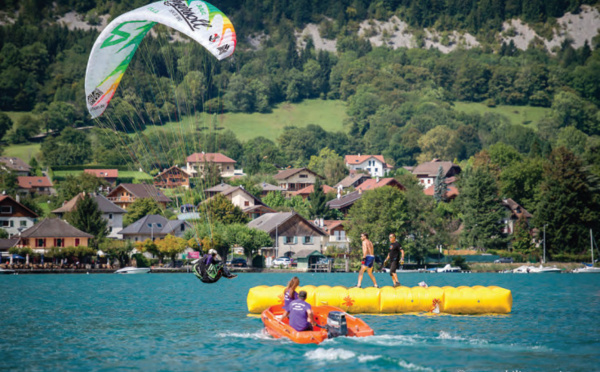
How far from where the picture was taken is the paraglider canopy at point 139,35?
30.5 metres

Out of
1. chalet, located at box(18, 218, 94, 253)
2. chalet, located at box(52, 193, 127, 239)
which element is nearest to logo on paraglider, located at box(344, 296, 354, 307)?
chalet, located at box(18, 218, 94, 253)

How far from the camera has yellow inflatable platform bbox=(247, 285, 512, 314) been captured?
28344mm

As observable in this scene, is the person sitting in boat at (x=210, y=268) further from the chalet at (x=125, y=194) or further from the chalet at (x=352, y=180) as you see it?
the chalet at (x=352, y=180)

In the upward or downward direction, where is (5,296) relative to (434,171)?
downward

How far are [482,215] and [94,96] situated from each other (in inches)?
2837

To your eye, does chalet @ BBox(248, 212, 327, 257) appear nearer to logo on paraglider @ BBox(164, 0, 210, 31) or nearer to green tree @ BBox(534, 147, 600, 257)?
green tree @ BBox(534, 147, 600, 257)

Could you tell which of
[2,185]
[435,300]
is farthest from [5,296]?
[2,185]

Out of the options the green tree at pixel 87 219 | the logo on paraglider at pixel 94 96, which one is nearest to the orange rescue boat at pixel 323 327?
the logo on paraglider at pixel 94 96

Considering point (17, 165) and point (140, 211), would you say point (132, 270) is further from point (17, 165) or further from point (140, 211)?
point (17, 165)

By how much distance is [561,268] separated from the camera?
83.8 metres

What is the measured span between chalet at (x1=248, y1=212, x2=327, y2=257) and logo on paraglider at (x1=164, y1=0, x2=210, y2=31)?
63.1 m

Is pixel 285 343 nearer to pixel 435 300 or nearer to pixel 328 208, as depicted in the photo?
pixel 435 300

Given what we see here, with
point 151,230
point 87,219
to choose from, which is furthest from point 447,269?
point 87,219

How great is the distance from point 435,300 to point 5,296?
25.5 metres
